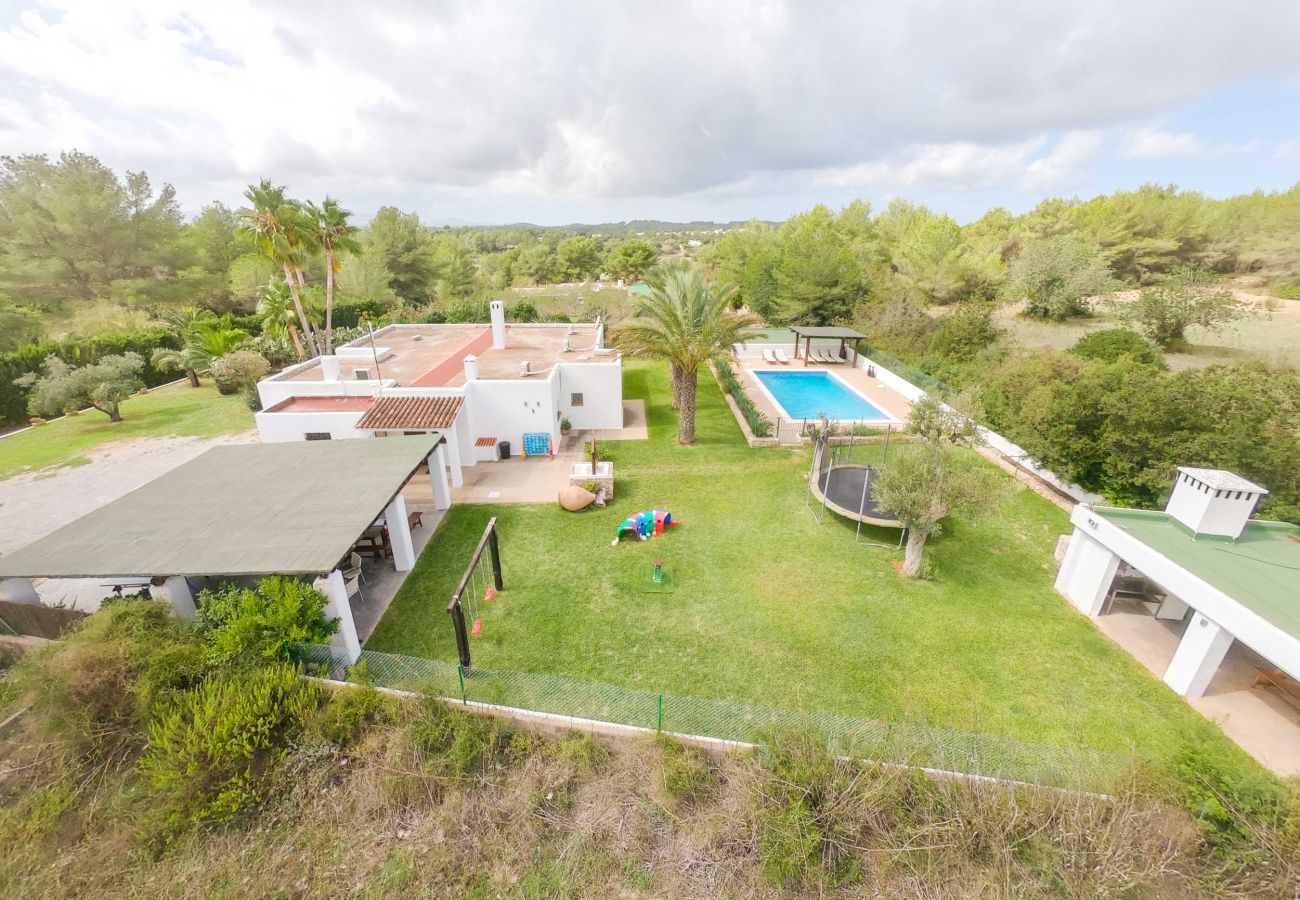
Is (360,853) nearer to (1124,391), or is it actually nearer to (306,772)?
(306,772)

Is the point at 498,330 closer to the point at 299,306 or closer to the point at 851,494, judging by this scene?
the point at 299,306

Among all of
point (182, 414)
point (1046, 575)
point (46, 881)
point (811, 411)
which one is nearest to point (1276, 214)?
point (811, 411)

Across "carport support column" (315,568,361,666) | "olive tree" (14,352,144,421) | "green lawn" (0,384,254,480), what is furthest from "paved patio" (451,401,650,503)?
"olive tree" (14,352,144,421)

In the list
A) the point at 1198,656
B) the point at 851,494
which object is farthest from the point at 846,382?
the point at 1198,656

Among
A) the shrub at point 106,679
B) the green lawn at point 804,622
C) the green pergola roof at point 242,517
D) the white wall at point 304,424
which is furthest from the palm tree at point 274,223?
the shrub at point 106,679

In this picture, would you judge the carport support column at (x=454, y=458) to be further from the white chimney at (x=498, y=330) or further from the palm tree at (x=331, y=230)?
the palm tree at (x=331, y=230)

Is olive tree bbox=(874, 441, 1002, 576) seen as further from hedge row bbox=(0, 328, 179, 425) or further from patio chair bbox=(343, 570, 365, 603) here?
hedge row bbox=(0, 328, 179, 425)
